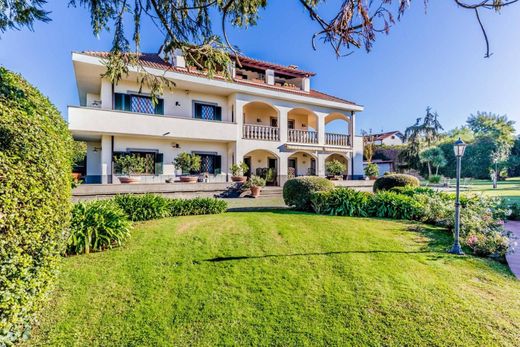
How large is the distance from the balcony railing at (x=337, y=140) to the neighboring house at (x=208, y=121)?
8 cm

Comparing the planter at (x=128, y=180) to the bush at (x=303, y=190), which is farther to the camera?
the planter at (x=128, y=180)

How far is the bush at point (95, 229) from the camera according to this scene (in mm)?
5512

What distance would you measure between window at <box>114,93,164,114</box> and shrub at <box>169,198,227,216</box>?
917 centimetres

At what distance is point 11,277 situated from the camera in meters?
2.79

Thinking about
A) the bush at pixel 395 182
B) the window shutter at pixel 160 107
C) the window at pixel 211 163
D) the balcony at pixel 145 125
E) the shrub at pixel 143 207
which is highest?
the window shutter at pixel 160 107

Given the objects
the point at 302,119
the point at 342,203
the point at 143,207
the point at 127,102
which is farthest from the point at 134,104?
the point at 302,119

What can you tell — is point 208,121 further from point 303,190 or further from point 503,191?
point 503,191

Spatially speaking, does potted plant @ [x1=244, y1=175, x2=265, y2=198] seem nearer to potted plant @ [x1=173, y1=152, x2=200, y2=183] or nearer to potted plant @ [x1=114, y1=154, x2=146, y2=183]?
potted plant @ [x1=173, y1=152, x2=200, y2=183]

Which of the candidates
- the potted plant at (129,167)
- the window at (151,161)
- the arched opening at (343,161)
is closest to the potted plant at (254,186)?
the window at (151,161)

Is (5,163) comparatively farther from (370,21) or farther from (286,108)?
(286,108)

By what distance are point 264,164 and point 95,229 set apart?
16.3 meters

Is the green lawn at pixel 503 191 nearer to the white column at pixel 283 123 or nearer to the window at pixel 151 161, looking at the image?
the white column at pixel 283 123

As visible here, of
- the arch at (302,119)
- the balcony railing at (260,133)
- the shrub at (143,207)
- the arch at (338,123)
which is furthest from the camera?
the arch at (302,119)

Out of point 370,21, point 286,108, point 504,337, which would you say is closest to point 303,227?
point 504,337
